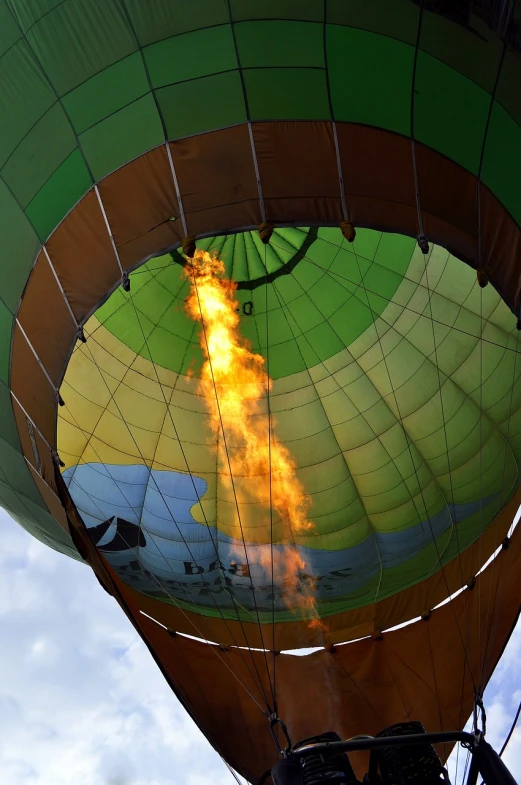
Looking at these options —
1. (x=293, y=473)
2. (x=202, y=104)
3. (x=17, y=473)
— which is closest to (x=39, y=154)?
(x=202, y=104)

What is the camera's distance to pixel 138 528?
295 inches

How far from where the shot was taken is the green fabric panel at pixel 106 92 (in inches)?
179

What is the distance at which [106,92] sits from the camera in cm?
461

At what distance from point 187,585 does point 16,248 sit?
3809 millimetres

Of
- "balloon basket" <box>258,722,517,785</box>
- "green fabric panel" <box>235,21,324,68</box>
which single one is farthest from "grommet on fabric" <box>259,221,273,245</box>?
"balloon basket" <box>258,722,517,785</box>

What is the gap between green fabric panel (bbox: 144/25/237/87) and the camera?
4453 millimetres

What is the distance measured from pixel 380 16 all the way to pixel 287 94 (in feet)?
2.10

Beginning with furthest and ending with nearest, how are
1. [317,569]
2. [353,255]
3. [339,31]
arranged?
[317,569] → [353,255] → [339,31]

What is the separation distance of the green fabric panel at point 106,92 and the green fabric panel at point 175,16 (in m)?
0.17

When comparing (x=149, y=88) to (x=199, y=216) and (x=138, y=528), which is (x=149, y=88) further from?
(x=138, y=528)

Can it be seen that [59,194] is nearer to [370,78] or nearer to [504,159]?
[370,78]

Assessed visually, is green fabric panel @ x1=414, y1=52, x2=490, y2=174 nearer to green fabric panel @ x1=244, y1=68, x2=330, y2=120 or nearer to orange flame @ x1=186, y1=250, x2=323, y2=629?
green fabric panel @ x1=244, y1=68, x2=330, y2=120

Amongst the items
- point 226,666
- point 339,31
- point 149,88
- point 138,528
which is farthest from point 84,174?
point 226,666

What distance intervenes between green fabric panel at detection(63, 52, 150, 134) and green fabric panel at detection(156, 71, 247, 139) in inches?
5.9
